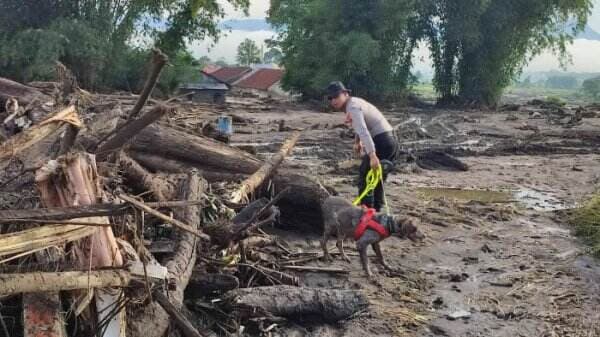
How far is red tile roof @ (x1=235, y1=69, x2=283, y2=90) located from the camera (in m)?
52.6

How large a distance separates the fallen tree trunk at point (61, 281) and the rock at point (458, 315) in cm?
325

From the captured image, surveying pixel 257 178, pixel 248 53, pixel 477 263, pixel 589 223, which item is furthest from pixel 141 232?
pixel 248 53

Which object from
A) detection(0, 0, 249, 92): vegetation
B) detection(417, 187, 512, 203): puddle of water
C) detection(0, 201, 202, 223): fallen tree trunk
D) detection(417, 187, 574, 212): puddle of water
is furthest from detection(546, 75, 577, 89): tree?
detection(0, 201, 202, 223): fallen tree trunk

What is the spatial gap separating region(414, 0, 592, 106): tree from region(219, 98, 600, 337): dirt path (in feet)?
79.4

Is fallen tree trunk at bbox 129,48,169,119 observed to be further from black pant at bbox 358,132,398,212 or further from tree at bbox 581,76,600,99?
tree at bbox 581,76,600,99

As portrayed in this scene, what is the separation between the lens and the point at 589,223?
339 inches

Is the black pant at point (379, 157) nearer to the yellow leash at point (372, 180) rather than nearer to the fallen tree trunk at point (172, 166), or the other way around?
the yellow leash at point (372, 180)

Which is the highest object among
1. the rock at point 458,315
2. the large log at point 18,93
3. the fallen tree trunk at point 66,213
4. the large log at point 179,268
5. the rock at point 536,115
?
the large log at point 18,93

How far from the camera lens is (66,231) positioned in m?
3.38

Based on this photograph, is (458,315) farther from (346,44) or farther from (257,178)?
(346,44)

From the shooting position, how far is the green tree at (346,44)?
33.1 metres

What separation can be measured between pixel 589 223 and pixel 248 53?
252 feet

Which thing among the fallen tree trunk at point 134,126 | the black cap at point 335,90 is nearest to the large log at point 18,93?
the black cap at point 335,90

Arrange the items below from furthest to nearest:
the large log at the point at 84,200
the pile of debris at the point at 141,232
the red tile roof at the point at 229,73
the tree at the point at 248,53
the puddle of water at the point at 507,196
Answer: the tree at the point at 248,53, the red tile roof at the point at 229,73, the puddle of water at the point at 507,196, the large log at the point at 84,200, the pile of debris at the point at 141,232
